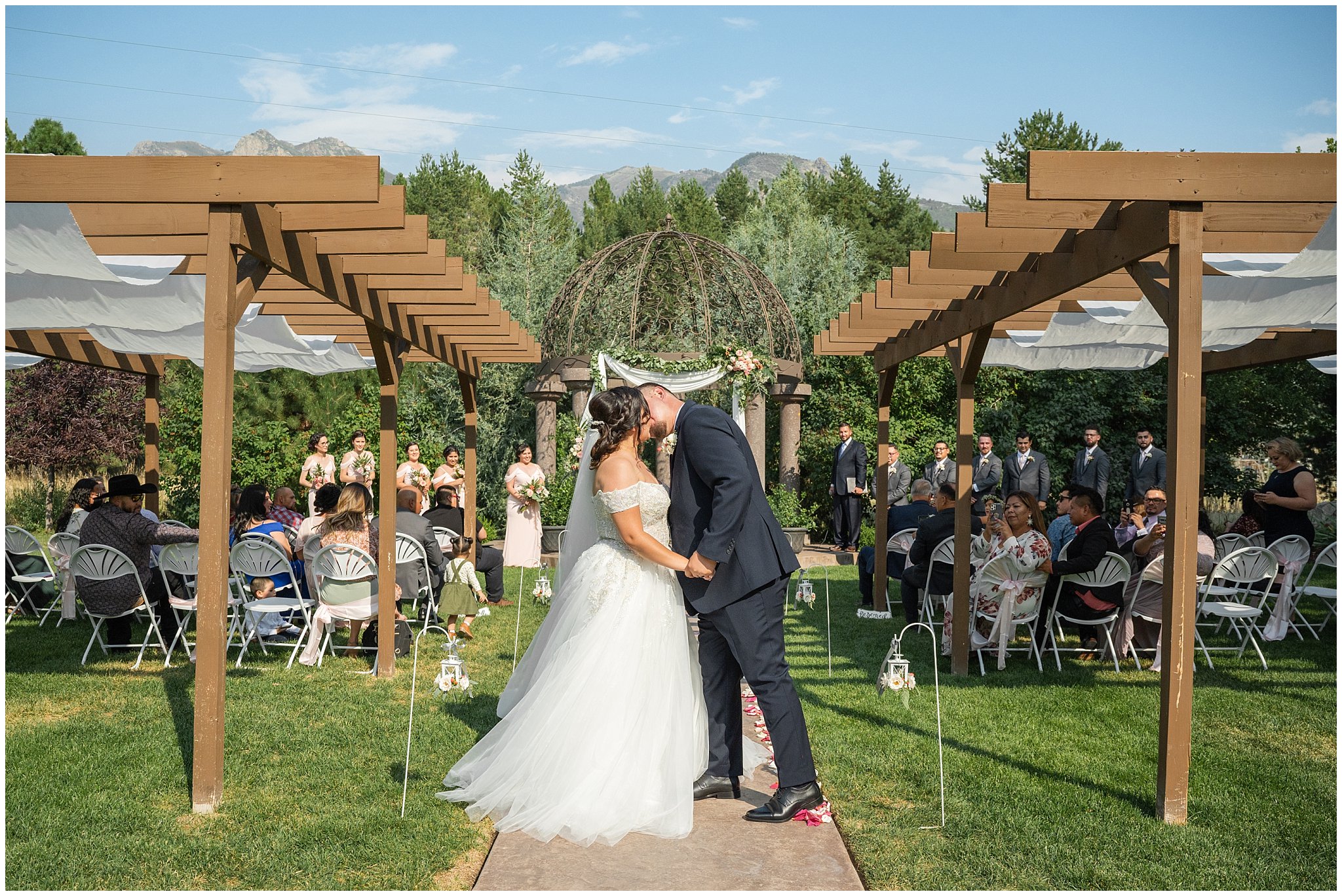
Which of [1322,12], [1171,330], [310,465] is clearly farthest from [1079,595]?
[1322,12]

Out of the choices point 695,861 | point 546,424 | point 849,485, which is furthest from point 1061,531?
point 546,424

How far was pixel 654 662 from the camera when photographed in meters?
4.57

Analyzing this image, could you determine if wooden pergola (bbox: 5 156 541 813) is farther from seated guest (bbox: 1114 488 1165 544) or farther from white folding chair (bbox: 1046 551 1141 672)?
seated guest (bbox: 1114 488 1165 544)

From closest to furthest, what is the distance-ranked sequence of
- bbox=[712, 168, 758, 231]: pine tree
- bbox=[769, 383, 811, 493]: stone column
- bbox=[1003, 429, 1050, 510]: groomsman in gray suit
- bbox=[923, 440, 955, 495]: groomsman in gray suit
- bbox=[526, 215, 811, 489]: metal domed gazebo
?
1. bbox=[923, 440, 955, 495]: groomsman in gray suit
2. bbox=[1003, 429, 1050, 510]: groomsman in gray suit
3. bbox=[526, 215, 811, 489]: metal domed gazebo
4. bbox=[769, 383, 811, 493]: stone column
5. bbox=[712, 168, 758, 231]: pine tree

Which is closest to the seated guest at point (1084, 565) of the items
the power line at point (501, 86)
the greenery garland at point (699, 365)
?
the greenery garland at point (699, 365)

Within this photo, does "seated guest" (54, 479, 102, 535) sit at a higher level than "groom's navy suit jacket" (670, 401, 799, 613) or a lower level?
lower

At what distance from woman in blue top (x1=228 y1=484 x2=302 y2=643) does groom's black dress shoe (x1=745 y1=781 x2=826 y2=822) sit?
484 centimetres

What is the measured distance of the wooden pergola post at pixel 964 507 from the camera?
24.8 feet

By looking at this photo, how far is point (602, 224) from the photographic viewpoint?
3862cm

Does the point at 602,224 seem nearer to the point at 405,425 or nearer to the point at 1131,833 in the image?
the point at 405,425

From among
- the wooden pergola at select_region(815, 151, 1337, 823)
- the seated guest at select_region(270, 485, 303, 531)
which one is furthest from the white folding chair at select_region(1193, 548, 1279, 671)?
Answer: the seated guest at select_region(270, 485, 303, 531)

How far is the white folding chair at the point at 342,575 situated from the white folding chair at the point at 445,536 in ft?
5.44

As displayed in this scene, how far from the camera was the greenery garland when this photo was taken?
14.9 m

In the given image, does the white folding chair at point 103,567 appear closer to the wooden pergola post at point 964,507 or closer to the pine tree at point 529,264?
the wooden pergola post at point 964,507
